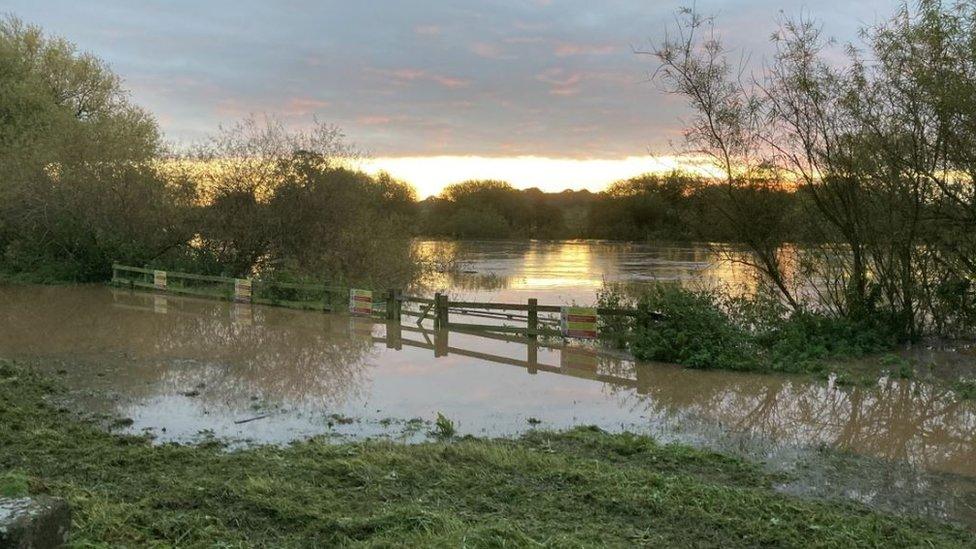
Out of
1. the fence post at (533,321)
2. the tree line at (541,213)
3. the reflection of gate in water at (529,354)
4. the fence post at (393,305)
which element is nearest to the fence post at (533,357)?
the reflection of gate in water at (529,354)

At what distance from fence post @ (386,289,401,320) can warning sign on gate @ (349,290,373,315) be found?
0.55m

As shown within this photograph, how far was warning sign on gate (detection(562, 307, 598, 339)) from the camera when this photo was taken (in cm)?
1451

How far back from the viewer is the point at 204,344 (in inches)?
572

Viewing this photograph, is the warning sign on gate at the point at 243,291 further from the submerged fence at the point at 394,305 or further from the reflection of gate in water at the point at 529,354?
the reflection of gate in water at the point at 529,354

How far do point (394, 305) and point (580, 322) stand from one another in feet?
19.0

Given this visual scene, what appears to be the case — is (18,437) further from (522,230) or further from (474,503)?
(522,230)

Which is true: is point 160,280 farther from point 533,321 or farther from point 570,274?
point 570,274

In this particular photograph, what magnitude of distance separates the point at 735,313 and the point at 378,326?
8502mm

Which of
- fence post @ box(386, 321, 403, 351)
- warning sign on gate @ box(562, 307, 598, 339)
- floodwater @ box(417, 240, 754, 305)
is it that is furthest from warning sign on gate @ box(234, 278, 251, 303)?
warning sign on gate @ box(562, 307, 598, 339)

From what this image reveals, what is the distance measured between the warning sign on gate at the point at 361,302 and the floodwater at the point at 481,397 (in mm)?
1337

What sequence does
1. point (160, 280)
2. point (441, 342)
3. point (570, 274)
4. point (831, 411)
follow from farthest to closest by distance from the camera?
point (570, 274) < point (160, 280) < point (441, 342) < point (831, 411)

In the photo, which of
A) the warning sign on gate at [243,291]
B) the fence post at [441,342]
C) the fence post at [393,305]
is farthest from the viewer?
the warning sign on gate at [243,291]

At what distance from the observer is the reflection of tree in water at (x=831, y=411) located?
325 inches

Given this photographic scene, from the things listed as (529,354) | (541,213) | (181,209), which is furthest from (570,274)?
(541,213)
